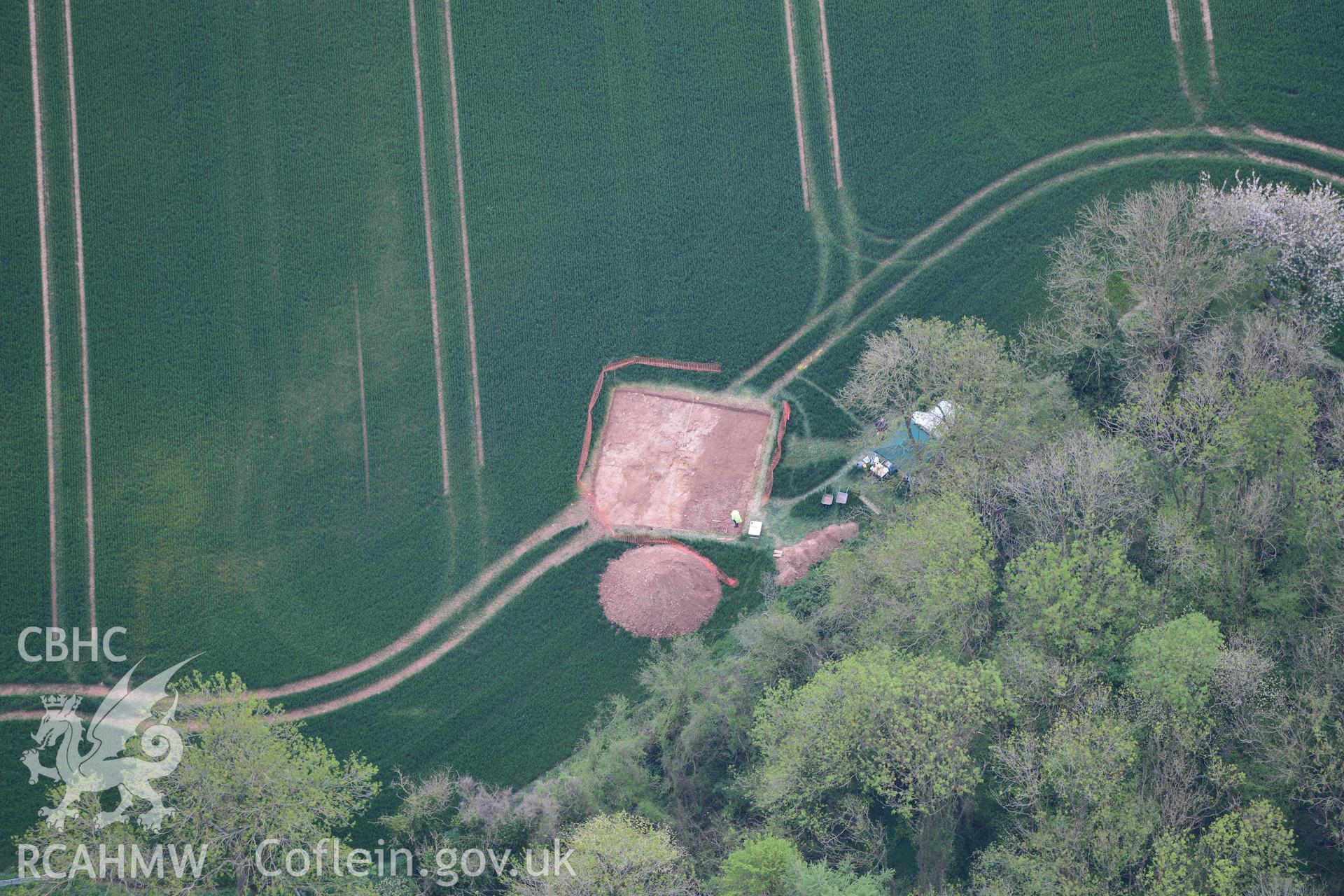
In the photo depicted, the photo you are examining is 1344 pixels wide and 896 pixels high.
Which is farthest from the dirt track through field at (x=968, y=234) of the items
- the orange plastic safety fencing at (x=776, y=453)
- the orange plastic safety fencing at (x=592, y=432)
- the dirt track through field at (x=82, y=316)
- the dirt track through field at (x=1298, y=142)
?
the dirt track through field at (x=82, y=316)

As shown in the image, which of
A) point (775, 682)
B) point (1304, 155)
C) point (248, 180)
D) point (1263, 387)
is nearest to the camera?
point (1263, 387)

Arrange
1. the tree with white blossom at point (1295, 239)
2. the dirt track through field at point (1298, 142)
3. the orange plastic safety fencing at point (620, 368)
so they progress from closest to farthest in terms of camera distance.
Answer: the tree with white blossom at point (1295, 239) < the dirt track through field at point (1298, 142) < the orange plastic safety fencing at point (620, 368)

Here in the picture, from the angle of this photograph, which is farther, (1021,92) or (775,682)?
(1021,92)

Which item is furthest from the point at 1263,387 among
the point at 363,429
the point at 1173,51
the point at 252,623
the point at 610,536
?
the point at 252,623

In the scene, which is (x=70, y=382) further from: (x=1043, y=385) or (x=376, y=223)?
(x=1043, y=385)

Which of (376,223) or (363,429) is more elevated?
(376,223)

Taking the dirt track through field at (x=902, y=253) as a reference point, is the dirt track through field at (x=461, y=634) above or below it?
below

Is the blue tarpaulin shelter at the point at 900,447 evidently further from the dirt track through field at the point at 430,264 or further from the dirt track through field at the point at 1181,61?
the dirt track through field at the point at 430,264
